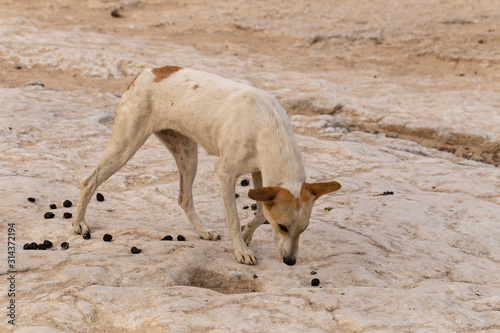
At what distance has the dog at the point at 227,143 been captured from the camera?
458 centimetres

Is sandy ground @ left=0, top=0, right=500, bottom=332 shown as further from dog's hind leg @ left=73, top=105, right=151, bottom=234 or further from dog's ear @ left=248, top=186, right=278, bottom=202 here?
dog's ear @ left=248, top=186, right=278, bottom=202

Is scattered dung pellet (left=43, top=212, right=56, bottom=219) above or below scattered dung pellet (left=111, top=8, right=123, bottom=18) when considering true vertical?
below

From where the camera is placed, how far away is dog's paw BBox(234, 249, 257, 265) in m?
4.99

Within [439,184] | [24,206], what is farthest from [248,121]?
[439,184]

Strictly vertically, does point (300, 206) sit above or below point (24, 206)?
above

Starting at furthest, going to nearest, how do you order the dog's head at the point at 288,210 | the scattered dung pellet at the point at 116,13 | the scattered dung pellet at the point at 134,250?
the scattered dung pellet at the point at 116,13, the scattered dung pellet at the point at 134,250, the dog's head at the point at 288,210

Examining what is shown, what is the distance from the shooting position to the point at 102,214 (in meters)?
6.21

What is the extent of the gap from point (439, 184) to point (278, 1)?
11.3 meters

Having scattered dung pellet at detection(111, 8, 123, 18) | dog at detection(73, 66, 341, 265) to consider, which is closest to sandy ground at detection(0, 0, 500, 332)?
scattered dung pellet at detection(111, 8, 123, 18)

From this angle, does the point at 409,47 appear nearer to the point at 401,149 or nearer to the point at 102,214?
the point at 401,149

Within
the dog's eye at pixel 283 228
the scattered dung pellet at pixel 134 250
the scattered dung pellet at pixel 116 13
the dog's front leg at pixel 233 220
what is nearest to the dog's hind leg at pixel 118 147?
the scattered dung pellet at pixel 134 250

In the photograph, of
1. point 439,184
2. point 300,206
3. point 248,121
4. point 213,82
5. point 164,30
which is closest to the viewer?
point 300,206

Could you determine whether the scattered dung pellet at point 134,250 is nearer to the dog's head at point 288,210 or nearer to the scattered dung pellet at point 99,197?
the dog's head at point 288,210

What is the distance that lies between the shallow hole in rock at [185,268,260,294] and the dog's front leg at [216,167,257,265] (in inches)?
10.4
